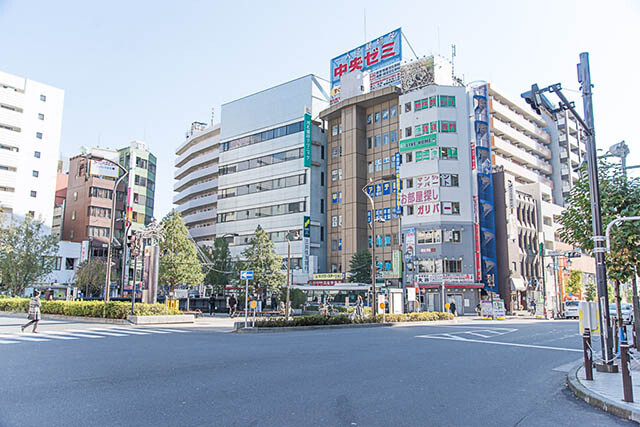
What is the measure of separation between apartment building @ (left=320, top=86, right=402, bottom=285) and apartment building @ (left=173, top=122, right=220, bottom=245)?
73.1 ft

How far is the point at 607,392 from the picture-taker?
847cm

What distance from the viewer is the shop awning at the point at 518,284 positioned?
185 feet

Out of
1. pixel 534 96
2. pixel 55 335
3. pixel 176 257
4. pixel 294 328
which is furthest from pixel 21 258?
pixel 534 96

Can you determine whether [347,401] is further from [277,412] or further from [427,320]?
[427,320]

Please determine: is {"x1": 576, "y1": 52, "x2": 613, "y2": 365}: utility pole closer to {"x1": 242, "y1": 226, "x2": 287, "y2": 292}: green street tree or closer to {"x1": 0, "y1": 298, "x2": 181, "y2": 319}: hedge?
{"x1": 0, "y1": 298, "x2": 181, "y2": 319}: hedge

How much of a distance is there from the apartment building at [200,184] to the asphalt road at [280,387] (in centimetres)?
6489

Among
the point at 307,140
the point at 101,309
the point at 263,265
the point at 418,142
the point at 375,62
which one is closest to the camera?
the point at 101,309

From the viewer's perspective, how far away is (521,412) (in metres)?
7.46

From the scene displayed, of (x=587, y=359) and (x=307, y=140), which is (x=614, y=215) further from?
(x=307, y=140)

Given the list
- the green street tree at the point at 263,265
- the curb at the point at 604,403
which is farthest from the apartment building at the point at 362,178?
the curb at the point at 604,403

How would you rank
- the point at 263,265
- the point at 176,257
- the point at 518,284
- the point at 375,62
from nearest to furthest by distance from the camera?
the point at 176,257
the point at 263,265
the point at 518,284
the point at 375,62

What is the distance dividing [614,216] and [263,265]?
3641cm

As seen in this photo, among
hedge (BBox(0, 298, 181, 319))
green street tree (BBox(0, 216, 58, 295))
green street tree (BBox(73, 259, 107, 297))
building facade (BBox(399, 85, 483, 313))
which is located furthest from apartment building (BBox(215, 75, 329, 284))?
hedge (BBox(0, 298, 181, 319))

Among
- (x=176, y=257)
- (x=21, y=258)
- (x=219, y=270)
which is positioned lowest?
(x=219, y=270)
